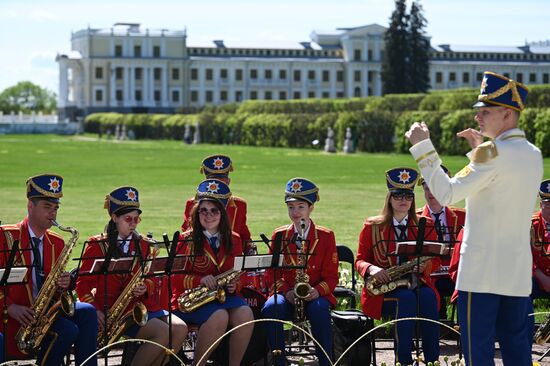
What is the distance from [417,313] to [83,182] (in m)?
25.1

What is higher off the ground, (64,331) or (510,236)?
(510,236)

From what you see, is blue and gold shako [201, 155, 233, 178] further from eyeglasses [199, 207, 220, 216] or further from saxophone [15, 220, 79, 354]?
saxophone [15, 220, 79, 354]

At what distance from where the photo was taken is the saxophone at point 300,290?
821 cm

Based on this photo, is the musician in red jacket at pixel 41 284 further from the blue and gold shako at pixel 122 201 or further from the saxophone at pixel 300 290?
the saxophone at pixel 300 290

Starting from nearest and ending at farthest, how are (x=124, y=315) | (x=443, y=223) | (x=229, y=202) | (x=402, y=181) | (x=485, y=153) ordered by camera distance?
1. (x=485, y=153)
2. (x=124, y=315)
3. (x=402, y=181)
4. (x=443, y=223)
5. (x=229, y=202)

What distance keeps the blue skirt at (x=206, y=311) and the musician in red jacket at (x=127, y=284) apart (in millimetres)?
161

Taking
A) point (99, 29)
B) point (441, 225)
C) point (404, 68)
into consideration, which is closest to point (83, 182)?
point (441, 225)

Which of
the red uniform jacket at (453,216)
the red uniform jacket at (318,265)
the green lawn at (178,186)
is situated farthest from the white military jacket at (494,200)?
the green lawn at (178,186)

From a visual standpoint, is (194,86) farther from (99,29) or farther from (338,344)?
(338,344)

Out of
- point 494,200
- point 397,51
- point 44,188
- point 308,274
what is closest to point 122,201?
point 44,188

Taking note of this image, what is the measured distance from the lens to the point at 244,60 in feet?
477

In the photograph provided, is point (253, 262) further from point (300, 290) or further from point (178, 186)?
point (178, 186)

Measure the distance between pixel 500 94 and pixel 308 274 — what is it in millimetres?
2940

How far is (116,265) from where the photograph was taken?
23.6ft
